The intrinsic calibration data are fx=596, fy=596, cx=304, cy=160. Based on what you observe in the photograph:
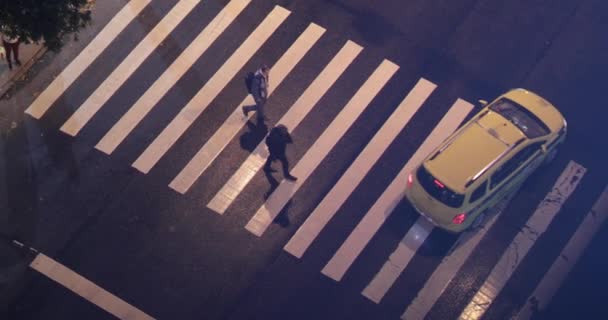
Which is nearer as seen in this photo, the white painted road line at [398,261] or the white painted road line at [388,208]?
the white painted road line at [398,261]

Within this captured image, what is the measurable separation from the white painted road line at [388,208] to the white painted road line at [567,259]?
9.85 feet

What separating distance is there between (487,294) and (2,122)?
13.3 metres

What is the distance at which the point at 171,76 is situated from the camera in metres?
16.6

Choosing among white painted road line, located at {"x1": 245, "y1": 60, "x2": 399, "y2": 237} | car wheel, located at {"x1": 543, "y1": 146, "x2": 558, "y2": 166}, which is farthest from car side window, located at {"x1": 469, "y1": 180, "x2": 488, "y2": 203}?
white painted road line, located at {"x1": 245, "y1": 60, "x2": 399, "y2": 237}

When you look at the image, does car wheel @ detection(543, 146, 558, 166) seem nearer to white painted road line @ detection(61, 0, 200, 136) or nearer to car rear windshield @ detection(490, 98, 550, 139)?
car rear windshield @ detection(490, 98, 550, 139)

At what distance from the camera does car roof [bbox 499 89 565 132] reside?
582 inches

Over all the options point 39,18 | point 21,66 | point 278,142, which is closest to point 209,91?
point 278,142

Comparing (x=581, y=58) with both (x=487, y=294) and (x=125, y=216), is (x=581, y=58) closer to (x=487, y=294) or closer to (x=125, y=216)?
(x=487, y=294)

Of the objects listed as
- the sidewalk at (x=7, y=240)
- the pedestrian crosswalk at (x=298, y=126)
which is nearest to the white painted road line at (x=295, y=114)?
the pedestrian crosswalk at (x=298, y=126)

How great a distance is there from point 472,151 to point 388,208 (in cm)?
251

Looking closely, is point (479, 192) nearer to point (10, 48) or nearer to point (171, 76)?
point (171, 76)

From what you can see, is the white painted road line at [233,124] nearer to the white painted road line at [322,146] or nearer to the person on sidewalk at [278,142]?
the person on sidewalk at [278,142]

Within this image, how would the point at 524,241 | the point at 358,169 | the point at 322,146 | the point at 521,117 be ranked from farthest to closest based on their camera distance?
the point at 322,146
the point at 358,169
the point at 521,117
the point at 524,241

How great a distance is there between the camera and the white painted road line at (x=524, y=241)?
45.9 ft
